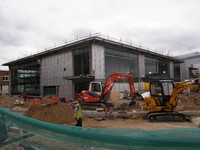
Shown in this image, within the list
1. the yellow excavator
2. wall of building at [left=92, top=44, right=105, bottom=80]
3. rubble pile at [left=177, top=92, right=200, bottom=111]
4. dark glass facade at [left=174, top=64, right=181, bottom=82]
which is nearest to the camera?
the yellow excavator

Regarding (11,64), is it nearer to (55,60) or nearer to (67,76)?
(55,60)

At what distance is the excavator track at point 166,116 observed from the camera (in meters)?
13.7

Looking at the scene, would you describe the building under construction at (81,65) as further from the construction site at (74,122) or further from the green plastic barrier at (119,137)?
the green plastic barrier at (119,137)

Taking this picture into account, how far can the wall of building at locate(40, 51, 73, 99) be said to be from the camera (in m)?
32.3

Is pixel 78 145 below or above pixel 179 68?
below

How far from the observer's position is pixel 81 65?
30.8 m

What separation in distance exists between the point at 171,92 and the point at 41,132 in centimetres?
1188

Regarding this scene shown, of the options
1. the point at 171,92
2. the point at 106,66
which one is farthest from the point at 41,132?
the point at 106,66

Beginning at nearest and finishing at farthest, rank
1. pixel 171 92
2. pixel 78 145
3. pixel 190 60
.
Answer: pixel 78 145, pixel 171 92, pixel 190 60

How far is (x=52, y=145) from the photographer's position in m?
2.79

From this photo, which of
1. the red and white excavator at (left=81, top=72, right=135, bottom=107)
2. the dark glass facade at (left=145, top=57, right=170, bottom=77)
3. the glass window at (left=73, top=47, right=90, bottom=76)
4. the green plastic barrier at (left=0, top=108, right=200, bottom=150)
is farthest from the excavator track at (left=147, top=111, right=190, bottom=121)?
the dark glass facade at (left=145, top=57, right=170, bottom=77)

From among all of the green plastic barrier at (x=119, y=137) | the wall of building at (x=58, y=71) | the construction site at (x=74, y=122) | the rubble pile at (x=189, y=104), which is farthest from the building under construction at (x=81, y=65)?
the green plastic barrier at (x=119, y=137)

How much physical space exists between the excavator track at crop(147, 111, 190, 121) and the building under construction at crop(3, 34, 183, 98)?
50.8 ft

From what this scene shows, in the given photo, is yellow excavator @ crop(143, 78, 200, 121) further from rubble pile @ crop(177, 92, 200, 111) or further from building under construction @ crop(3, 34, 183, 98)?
building under construction @ crop(3, 34, 183, 98)
